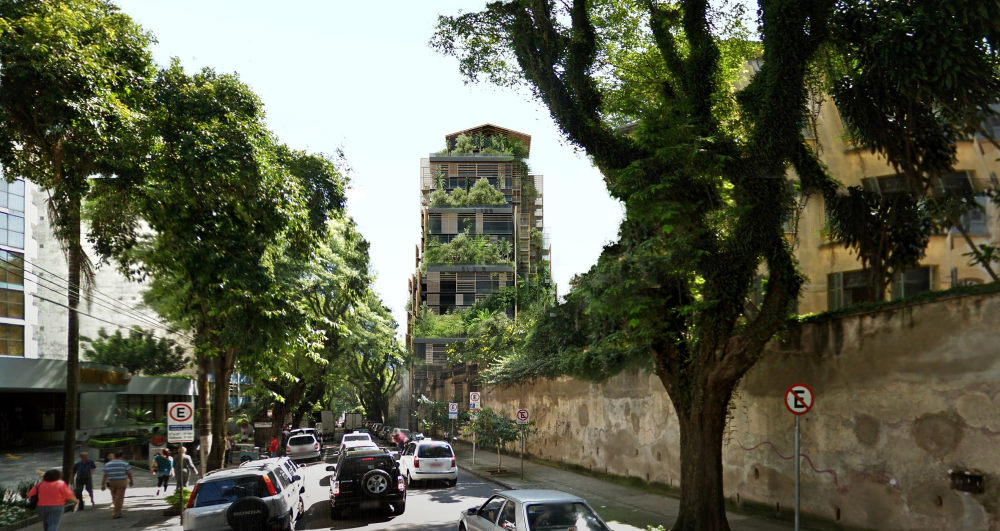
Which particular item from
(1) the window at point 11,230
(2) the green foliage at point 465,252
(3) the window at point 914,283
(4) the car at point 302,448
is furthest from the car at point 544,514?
(2) the green foliage at point 465,252

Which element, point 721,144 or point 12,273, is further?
point 12,273

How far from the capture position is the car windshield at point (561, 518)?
10195 millimetres

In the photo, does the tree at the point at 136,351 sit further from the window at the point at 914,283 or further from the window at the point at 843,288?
the window at the point at 914,283

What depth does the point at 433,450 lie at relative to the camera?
941 inches

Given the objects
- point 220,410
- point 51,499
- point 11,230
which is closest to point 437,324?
point 11,230

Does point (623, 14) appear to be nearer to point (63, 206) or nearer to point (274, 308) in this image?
point (274, 308)

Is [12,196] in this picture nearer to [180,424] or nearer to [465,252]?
[180,424]

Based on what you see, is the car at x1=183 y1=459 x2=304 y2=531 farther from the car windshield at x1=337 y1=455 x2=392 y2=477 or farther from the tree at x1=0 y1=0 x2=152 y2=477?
the tree at x1=0 y1=0 x2=152 y2=477

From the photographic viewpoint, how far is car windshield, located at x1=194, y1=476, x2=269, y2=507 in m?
12.7

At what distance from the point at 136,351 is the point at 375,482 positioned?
30.9m

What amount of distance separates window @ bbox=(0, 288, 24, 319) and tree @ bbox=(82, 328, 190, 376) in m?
3.69

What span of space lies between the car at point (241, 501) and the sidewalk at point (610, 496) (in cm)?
660

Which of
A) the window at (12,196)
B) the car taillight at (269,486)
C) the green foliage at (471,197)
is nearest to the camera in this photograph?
the car taillight at (269,486)

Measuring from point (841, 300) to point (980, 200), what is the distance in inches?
396
